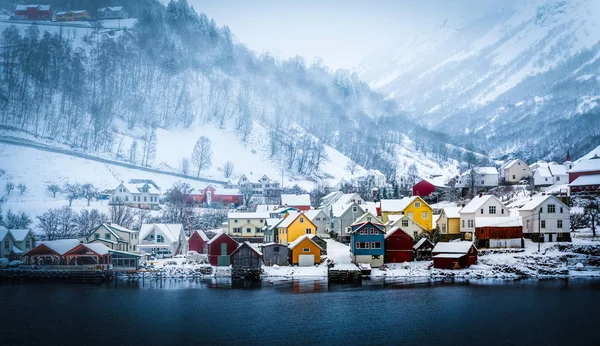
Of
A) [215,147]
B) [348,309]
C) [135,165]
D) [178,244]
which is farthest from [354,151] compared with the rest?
[348,309]

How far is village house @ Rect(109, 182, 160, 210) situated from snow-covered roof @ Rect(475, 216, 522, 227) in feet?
133

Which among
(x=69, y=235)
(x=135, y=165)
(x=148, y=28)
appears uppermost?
(x=148, y=28)

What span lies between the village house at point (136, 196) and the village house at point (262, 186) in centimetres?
1650

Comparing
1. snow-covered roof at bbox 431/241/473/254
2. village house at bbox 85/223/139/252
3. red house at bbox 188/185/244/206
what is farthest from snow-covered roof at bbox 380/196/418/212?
red house at bbox 188/185/244/206

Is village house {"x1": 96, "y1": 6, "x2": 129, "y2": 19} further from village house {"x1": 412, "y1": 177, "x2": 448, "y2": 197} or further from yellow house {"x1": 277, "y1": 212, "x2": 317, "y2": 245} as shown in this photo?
yellow house {"x1": 277, "y1": 212, "x2": 317, "y2": 245}

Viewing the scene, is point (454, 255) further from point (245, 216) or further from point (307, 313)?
point (245, 216)

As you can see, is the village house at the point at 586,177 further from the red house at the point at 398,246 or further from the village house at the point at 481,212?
the red house at the point at 398,246

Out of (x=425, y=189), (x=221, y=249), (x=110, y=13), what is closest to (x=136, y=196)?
(x=221, y=249)

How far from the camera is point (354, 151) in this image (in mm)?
121000

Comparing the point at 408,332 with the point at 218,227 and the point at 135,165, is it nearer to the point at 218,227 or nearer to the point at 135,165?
the point at 218,227

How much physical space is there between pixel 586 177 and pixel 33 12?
115631 mm

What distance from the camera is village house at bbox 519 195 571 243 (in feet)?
152

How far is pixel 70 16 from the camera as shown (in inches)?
5079

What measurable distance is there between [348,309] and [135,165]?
65232 millimetres
